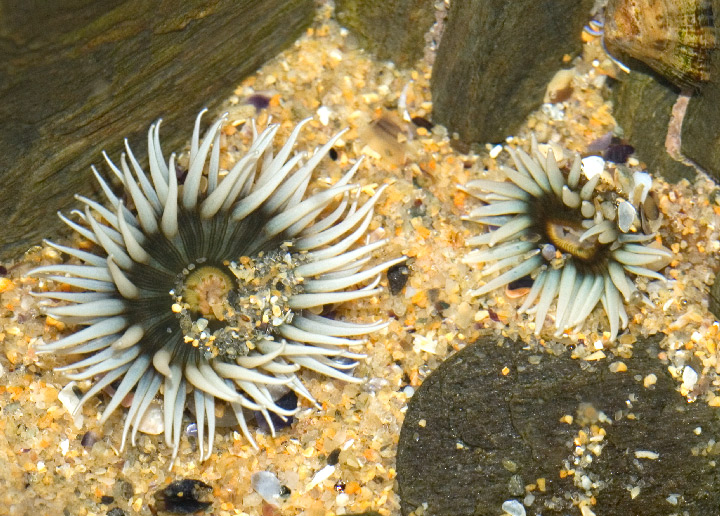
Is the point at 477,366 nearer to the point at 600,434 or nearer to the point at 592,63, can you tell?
the point at 600,434

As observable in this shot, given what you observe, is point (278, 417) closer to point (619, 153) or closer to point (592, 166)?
point (592, 166)

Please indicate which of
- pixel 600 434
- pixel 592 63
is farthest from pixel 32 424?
pixel 592 63

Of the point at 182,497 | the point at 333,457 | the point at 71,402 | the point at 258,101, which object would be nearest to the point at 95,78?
the point at 258,101

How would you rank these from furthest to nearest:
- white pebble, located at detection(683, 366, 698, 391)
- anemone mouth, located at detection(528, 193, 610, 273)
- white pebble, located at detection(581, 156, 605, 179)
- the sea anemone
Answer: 1. white pebble, located at detection(581, 156, 605, 179)
2. anemone mouth, located at detection(528, 193, 610, 273)
3. white pebble, located at detection(683, 366, 698, 391)
4. the sea anemone

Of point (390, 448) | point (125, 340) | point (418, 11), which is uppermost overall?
point (418, 11)

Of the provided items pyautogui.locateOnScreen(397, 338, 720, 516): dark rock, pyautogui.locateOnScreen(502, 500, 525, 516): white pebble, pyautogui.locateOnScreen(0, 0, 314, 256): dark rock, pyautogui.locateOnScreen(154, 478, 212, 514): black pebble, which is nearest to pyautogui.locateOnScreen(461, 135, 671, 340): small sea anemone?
pyautogui.locateOnScreen(397, 338, 720, 516): dark rock

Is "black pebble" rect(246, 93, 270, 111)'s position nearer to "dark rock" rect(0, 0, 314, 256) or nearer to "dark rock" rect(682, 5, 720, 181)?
"dark rock" rect(0, 0, 314, 256)
